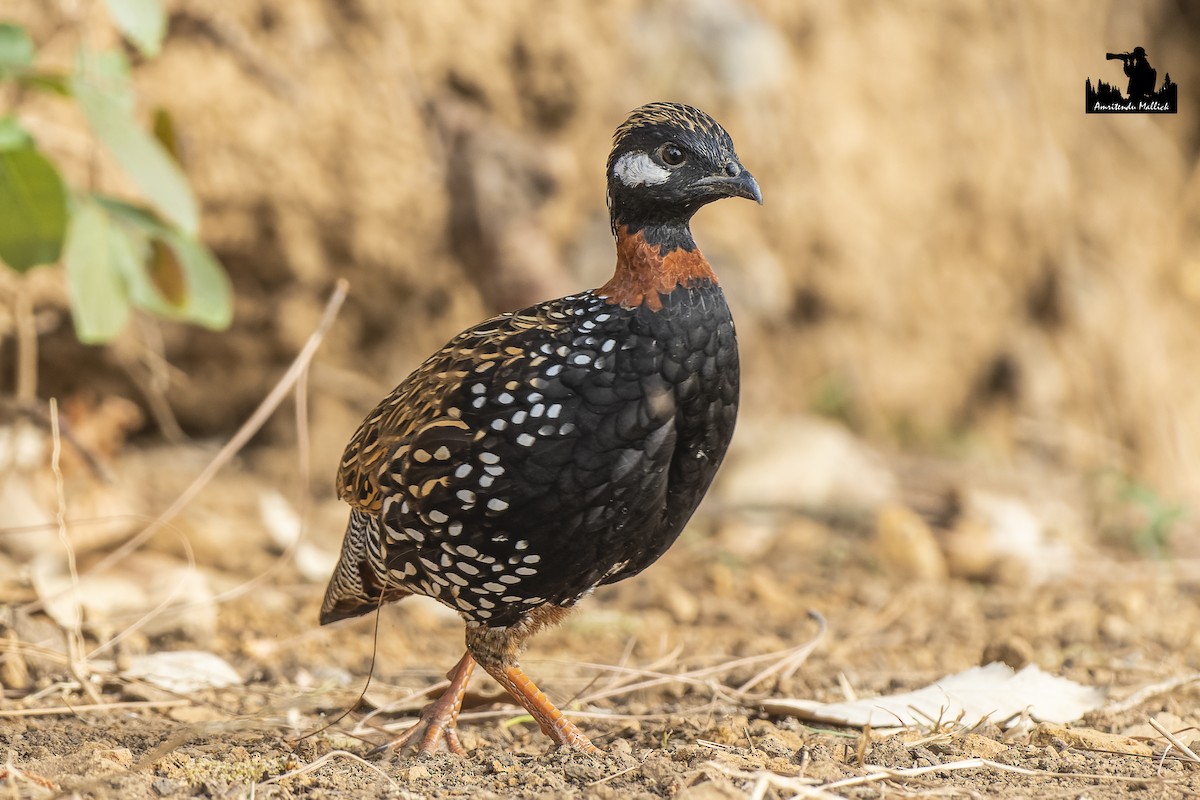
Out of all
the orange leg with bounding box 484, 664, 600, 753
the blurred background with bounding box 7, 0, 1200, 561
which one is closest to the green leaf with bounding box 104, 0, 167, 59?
the blurred background with bounding box 7, 0, 1200, 561

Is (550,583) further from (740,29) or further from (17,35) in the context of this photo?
(740,29)

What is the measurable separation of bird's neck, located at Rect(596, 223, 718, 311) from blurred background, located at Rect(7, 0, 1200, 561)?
311 cm

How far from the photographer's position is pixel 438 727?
353 cm

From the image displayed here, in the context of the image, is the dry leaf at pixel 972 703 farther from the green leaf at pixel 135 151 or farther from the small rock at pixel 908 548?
the green leaf at pixel 135 151

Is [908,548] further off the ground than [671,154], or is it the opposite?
[671,154]

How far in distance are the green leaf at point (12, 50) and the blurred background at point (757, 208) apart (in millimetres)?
1742

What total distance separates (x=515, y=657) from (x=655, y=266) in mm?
1205

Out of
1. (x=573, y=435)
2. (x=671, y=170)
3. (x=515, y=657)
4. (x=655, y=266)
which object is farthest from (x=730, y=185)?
(x=515, y=657)

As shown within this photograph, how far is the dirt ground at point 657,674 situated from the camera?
3049mm

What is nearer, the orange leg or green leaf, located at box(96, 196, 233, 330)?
the orange leg

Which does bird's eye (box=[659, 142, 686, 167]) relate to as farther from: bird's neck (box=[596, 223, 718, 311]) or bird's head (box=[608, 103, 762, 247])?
bird's neck (box=[596, 223, 718, 311])

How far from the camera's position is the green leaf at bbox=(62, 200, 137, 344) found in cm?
416

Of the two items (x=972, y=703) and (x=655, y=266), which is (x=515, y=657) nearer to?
(x=655, y=266)

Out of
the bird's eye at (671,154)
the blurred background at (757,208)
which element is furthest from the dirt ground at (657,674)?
the bird's eye at (671,154)
